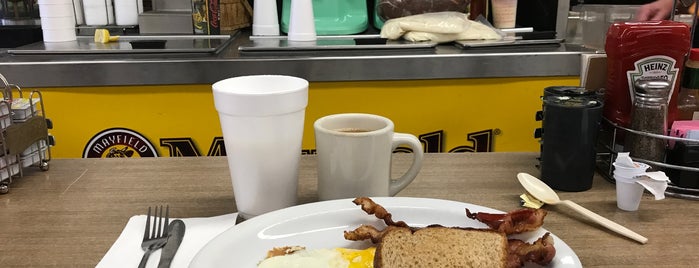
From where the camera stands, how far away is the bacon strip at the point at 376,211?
77 cm

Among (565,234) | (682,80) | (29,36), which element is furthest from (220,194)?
(29,36)

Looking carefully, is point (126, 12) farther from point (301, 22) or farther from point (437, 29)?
point (437, 29)

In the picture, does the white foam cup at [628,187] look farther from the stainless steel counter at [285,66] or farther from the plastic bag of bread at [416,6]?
the plastic bag of bread at [416,6]

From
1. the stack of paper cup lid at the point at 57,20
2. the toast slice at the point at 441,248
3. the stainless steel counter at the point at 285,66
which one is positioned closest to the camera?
the toast slice at the point at 441,248

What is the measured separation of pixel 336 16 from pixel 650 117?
154 centimetres

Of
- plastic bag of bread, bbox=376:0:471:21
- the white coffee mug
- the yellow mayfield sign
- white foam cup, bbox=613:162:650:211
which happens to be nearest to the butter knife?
the white coffee mug

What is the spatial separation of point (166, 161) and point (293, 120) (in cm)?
44

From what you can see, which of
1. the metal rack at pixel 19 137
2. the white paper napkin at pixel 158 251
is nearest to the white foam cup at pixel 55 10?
the metal rack at pixel 19 137

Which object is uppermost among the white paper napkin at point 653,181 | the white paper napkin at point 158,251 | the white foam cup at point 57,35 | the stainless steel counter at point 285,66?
the white foam cup at point 57,35

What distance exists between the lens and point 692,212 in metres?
0.87

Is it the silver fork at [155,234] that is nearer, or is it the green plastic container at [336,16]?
the silver fork at [155,234]

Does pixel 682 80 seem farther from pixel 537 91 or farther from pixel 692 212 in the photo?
pixel 537 91

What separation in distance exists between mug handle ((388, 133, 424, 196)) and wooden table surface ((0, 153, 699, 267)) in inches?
3.0

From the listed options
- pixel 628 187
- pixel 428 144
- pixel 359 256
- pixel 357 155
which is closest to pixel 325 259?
pixel 359 256
